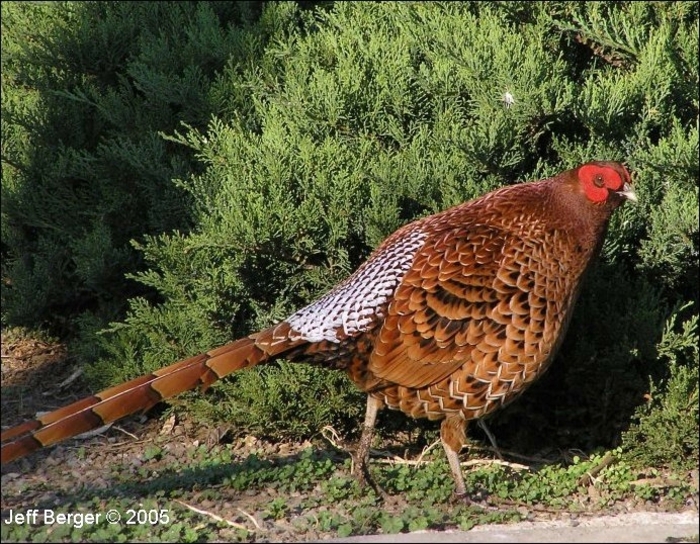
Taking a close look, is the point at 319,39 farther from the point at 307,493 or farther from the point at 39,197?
the point at 307,493

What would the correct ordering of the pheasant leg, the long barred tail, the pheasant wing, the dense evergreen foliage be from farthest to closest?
the dense evergreen foliage < the pheasant leg < the pheasant wing < the long barred tail

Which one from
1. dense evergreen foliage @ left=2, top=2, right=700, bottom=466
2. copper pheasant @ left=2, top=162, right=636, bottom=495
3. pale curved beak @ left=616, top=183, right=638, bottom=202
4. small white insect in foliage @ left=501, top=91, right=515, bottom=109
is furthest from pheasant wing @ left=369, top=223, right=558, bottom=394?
small white insect in foliage @ left=501, top=91, right=515, bottom=109

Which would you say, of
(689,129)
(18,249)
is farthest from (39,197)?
(689,129)

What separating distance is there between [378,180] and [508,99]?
790 mm

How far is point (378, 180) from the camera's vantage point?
538cm

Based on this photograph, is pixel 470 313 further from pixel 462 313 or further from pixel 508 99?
pixel 508 99

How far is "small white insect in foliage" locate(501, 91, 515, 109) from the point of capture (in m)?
5.28

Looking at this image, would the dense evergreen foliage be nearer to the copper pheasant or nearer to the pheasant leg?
the pheasant leg

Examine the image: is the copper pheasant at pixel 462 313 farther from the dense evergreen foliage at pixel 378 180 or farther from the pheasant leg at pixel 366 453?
the dense evergreen foliage at pixel 378 180

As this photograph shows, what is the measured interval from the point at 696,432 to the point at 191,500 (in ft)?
8.03

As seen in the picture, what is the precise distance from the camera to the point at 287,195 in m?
5.34

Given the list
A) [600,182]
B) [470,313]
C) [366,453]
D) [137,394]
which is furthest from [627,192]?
[137,394]

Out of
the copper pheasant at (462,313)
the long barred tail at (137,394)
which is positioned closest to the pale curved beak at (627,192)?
the copper pheasant at (462,313)

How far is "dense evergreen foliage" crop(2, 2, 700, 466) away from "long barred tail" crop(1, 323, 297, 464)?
2.33 ft
